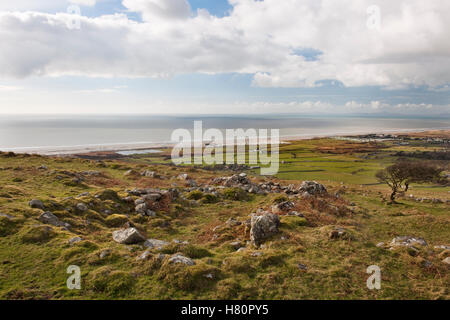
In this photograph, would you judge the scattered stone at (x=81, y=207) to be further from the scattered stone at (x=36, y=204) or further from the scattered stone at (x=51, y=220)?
the scattered stone at (x=51, y=220)

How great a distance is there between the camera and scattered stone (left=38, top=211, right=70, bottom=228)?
14.7 meters

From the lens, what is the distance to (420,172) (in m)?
27.9

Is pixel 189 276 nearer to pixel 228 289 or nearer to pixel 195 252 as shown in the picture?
pixel 228 289

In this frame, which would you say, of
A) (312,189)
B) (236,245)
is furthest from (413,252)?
(312,189)

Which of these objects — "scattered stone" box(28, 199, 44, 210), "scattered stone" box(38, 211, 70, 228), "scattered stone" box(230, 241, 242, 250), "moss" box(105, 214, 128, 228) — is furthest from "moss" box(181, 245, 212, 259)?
"scattered stone" box(28, 199, 44, 210)

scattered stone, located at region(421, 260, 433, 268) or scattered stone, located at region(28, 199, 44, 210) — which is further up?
scattered stone, located at region(28, 199, 44, 210)

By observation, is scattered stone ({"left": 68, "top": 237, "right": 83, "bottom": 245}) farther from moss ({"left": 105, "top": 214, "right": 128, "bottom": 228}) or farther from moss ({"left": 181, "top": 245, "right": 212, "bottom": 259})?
moss ({"left": 181, "top": 245, "right": 212, "bottom": 259})

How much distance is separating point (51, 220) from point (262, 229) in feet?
43.4

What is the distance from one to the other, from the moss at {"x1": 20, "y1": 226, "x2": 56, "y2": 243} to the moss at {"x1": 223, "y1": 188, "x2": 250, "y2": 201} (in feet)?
54.4

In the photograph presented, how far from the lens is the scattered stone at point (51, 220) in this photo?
48.3 feet

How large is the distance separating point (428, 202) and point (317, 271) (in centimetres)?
2549

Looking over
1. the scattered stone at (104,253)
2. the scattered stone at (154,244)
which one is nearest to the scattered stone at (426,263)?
the scattered stone at (154,244)

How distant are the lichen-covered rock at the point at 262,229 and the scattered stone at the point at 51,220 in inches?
461
